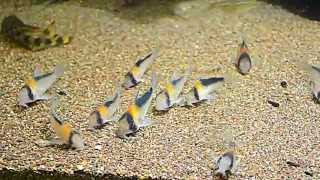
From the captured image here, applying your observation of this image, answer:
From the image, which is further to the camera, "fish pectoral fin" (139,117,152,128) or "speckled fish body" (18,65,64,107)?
"speckled fish body" (18,65,64,107)

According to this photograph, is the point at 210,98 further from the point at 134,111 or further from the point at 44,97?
the point at 44,97

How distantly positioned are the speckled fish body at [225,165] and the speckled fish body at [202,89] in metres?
0.95

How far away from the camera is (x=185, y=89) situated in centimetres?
407

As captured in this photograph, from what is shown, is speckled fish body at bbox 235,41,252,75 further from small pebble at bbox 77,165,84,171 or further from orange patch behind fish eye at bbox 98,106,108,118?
small pebble at bbox 77,165,84,171

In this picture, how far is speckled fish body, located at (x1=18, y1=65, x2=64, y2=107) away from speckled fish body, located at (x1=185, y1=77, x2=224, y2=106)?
3.76 feet

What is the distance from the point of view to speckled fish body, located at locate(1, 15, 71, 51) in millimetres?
4922

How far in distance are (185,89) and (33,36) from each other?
186 centimetres

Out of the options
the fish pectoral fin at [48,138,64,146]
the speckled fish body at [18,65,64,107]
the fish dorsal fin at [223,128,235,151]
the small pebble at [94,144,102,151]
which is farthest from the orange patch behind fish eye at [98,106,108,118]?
the fish dorsal fin at [223,128,235,151]

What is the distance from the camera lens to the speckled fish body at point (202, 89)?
3.71 m

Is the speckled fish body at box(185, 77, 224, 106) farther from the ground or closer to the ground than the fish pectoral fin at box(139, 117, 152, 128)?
farther from the ground

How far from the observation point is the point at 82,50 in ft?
16.2

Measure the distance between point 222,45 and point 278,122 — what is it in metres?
1.65

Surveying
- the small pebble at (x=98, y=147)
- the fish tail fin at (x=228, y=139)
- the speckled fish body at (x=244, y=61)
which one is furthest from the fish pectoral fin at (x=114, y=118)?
the speckled fish body at (x=244, y=61)

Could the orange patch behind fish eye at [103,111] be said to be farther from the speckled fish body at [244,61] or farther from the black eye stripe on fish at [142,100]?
the speckled fish body at [244,61]
